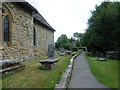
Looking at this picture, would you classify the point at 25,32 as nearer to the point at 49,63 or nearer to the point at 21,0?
the point at 21,0

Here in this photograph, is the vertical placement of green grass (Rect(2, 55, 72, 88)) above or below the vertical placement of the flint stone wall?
below

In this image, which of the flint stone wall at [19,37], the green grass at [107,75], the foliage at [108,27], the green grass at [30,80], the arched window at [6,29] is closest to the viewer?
the green grass at [30,80]

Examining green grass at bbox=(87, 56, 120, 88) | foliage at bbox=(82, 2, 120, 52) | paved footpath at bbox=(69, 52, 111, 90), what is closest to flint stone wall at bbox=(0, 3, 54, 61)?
paved footpath at bbox=(69, 52, 111, 90)

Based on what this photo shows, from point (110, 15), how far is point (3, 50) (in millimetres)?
16626

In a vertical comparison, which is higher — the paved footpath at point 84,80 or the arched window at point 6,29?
the arched window at point 6,29

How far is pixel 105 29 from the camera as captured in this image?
21.0 metres

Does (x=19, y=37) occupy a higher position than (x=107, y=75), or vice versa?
(x=19, y=37)

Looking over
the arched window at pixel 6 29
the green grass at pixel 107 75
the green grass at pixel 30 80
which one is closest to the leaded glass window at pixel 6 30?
the arched window at pixel 6 29

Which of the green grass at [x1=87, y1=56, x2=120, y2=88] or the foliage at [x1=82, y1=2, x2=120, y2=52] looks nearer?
the green grass at [x1=87, y1=56, x2=120, y2=88]

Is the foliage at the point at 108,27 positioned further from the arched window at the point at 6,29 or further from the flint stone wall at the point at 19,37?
the arched window at the point at 6,29

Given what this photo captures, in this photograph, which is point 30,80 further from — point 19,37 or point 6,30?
point 19,37

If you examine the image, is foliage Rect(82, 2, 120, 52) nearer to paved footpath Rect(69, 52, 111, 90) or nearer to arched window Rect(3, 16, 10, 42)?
paved footpath Rect(69, 52, 111, 90)

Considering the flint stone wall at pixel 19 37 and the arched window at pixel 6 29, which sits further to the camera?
the arched window at pixel 6 29

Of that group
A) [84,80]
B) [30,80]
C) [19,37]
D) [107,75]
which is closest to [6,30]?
[19,37]
